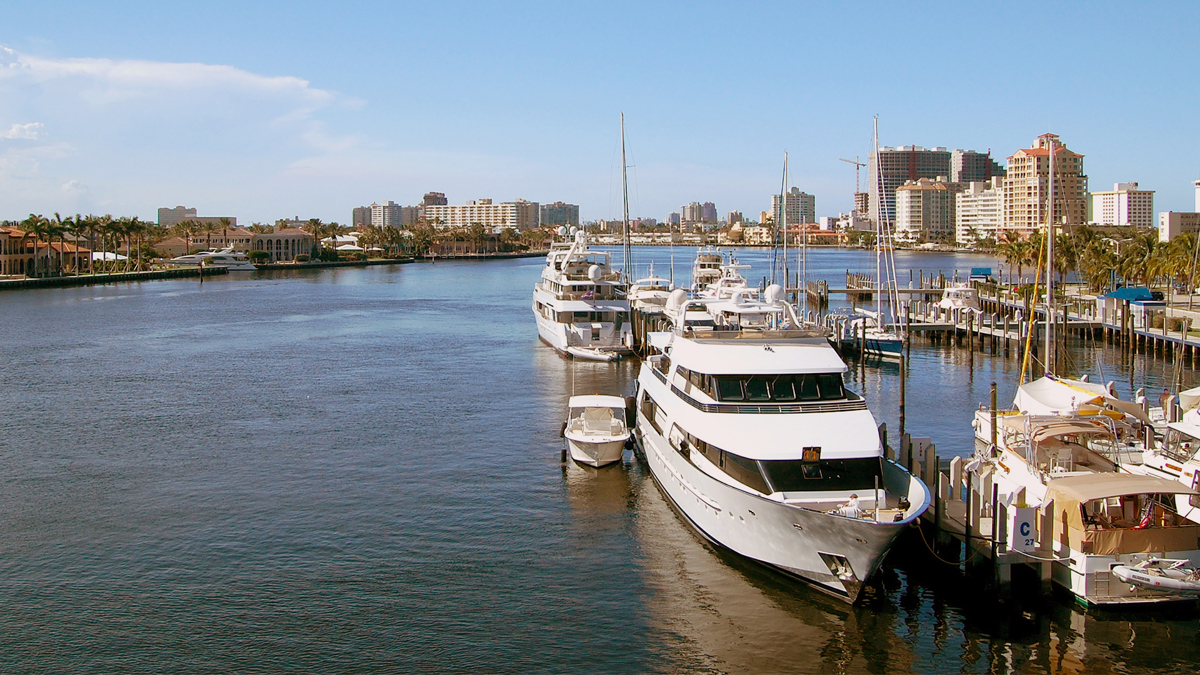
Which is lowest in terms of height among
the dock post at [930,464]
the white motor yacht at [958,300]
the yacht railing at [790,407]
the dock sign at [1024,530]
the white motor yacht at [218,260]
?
the dock sign at [1024,530]

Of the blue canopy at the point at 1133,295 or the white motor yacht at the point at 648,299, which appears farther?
the white motor yacht at the point at 648,299

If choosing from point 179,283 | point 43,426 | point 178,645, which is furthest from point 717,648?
point 179,283

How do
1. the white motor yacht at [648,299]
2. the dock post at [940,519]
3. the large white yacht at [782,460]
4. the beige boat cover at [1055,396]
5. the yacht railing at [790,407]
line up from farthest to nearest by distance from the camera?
1. the white motor yacht at [648,299]
2. the beige boat cover at [1055,396]
3. the yacht railing at [790,407]
4. the dock post at [940,519]
5. the large white yacht at [782,460]

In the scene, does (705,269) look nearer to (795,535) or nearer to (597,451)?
(597,451)

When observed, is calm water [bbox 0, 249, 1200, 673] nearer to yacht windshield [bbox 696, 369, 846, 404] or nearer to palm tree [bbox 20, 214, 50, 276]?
yacht windshield [bbox 696, 369, 846, 404]

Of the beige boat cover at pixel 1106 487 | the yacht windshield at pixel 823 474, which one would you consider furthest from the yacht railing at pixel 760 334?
the beige boat cover at pixel 1106 487

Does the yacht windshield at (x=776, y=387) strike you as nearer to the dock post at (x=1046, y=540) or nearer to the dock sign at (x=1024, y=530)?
the dock sign at (x=1024, y=530)

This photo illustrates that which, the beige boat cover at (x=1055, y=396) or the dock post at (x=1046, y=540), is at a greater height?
the beige boat cover at (x=1055, y=396)

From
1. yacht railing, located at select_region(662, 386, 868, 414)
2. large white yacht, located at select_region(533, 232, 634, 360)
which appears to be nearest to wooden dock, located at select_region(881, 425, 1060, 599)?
yacht railing, located at select_region(662, 386, 868, 414)

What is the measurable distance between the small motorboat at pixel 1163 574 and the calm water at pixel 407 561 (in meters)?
0.76

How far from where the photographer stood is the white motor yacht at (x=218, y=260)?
168625mm

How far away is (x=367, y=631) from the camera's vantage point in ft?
59.1

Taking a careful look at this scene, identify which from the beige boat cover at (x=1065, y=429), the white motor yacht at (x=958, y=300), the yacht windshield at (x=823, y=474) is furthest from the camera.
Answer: the white motor yacht at (x=958, y=300)

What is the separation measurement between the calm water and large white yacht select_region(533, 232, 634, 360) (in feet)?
32.8
